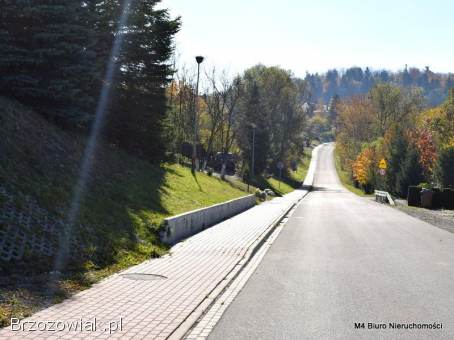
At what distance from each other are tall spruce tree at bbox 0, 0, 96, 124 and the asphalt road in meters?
9.44

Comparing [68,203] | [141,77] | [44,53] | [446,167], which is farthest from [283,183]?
[68,203]

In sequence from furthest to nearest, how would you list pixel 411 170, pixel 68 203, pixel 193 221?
pixel 411 170, pixel 193 221, pixel 68 203

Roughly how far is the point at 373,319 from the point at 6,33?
1564 centimetres

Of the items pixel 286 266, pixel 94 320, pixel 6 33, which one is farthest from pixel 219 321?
pixel 6 33

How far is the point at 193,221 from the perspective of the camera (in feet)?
60.6

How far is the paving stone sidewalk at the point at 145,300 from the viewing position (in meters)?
6.63

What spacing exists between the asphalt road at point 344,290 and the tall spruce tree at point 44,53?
372 inches

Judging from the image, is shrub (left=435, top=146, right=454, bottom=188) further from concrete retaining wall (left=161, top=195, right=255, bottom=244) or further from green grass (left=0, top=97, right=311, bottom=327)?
green grass (left=0, top=97, right=311, bottom=327)

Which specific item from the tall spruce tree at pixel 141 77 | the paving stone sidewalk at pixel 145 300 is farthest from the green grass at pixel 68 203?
the tall spruce tree at pixel 141 77

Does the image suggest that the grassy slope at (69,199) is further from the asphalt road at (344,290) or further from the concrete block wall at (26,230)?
the asphalt road at (344,290)

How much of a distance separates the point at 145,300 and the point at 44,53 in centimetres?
1274

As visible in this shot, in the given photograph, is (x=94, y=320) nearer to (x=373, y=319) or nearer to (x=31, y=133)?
(x=373, y=319)

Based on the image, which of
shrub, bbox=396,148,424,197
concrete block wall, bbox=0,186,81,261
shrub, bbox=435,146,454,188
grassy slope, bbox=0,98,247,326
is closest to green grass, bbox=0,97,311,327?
grassy slope, bbox=0,98,247,326

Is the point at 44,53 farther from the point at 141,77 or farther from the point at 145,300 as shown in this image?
the point at 145,300
